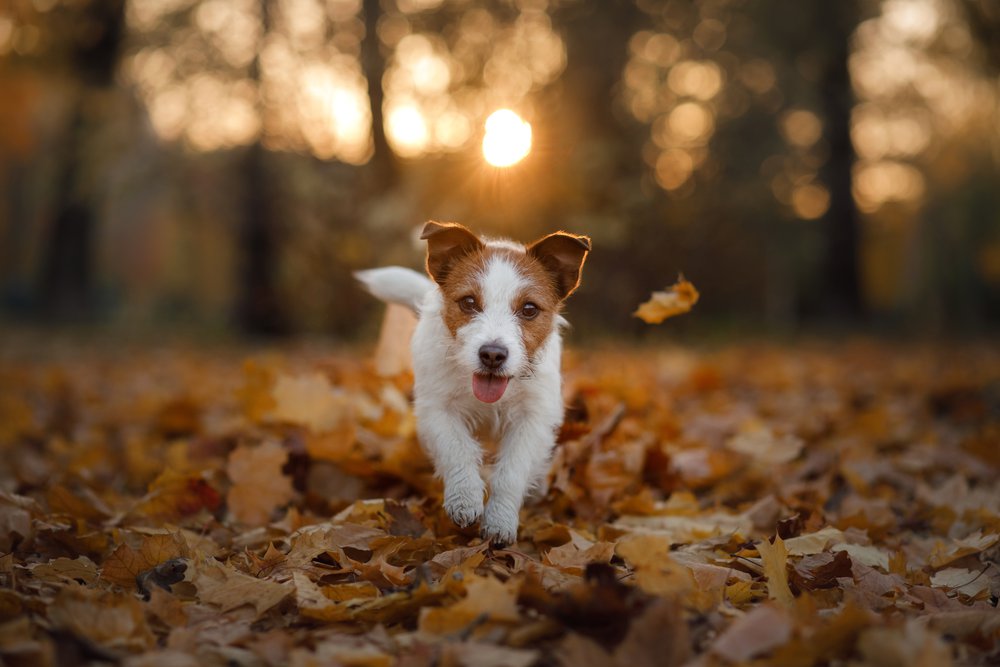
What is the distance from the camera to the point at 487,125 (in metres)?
9.24

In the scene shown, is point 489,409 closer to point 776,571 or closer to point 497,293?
point 497,293

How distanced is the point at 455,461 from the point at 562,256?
1.01 m

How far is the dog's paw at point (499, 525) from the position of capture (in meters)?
3.04

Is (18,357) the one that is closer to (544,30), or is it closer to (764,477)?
(544,30)

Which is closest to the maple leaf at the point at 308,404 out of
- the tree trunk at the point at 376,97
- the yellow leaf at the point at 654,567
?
the yellow leaf at the point at 654,567

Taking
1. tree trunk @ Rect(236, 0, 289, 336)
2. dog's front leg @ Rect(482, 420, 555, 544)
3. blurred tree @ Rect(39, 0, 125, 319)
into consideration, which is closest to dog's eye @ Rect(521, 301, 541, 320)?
dog's front leg @ Rect(482, 420, 555, 544)

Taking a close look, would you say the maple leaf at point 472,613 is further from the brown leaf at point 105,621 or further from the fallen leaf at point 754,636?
the brown leaf at point 105,621

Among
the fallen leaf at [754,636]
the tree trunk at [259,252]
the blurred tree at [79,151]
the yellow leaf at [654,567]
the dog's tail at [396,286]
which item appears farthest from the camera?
the tree trunk at [259,252]

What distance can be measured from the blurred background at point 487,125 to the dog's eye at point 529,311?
12.6ft

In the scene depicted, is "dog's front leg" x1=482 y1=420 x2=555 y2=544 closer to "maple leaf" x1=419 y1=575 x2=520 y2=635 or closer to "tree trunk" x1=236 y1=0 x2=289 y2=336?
"maple leaf" x1=419 y1=575 x2=520 y2=635

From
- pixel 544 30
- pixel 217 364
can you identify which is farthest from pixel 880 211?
pixel 217 364

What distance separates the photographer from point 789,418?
5.90 meters

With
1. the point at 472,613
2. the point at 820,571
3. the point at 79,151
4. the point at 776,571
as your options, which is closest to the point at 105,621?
the point at 472,613

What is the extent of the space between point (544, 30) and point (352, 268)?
210 inches
